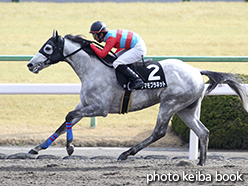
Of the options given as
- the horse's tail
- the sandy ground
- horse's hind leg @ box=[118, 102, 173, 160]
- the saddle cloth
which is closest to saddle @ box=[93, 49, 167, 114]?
the saddle cloth

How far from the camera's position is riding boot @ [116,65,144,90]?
13.8 feet

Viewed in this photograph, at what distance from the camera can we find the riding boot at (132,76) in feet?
13.8

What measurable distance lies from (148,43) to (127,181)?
963 centimetres

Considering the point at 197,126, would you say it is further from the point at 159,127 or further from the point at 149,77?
the point at 149,77

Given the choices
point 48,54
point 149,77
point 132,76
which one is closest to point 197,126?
point 149,77

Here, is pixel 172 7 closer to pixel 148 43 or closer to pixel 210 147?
pixel 148 43

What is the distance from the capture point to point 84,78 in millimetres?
4414

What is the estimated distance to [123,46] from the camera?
4.37m

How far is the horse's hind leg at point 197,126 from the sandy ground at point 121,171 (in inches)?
6.5

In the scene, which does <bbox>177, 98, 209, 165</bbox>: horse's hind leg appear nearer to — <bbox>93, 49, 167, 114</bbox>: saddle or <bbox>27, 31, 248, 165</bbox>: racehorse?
<bbox>27, 31, 248, 165</bbox>: racehorse

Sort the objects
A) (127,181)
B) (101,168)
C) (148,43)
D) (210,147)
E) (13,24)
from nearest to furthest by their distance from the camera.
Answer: (127,181), (101,168), (210,147), (148,43), (13,24)

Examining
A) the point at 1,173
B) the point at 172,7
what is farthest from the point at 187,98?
the point at 172,7

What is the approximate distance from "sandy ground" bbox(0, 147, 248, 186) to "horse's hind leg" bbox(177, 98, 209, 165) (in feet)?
0.55

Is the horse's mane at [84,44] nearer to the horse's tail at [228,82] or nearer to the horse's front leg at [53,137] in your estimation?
the horse's front leg at [53,137]
